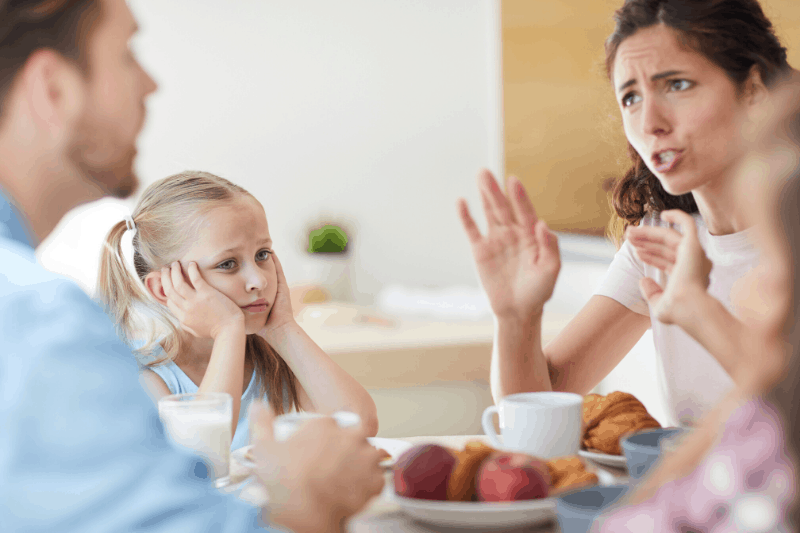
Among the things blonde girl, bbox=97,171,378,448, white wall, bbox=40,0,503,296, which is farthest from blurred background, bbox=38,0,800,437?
blonde girl, bbox=97,171,378,448

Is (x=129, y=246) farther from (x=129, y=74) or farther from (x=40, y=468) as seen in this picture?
(x=40, y=468)

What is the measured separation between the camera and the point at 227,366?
828 millimetres

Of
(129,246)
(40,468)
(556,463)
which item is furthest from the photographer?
(129,246)

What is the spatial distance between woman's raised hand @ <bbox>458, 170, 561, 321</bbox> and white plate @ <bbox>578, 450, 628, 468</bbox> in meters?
0.14

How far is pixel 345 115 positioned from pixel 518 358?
2110 mm

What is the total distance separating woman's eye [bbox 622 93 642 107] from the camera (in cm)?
81

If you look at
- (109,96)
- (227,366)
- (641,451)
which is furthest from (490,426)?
(109,96)

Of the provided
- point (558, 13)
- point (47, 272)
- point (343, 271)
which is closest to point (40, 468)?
point (47, 272)

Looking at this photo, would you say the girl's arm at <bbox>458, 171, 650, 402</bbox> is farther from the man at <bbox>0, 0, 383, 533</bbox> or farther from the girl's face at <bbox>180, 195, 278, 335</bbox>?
the girl's face at <bbox>180, 195, 278, 335</bbox>

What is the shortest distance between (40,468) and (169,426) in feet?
0.68

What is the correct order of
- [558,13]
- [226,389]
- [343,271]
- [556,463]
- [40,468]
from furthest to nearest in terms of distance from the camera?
[343,271] < [558,13] < [226,389] < [556,463] < [40,468]

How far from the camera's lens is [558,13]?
1.93 metres

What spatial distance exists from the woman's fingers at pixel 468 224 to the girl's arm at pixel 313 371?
1.37 ft

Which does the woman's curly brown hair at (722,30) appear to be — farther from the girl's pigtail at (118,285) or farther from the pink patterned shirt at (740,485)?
the girl's pigtail at (118,285)
